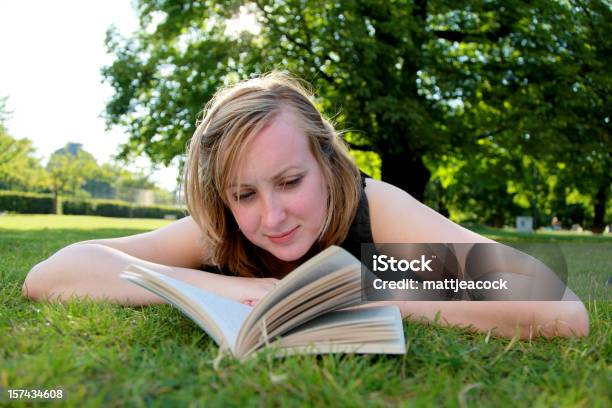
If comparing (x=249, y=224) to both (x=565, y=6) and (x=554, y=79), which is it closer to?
(x=554, y=79)

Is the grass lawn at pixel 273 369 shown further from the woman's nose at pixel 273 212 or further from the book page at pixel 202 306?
the woman's nose at pixel 273 212

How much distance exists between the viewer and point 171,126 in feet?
45.2

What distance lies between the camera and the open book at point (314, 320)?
4.53ft

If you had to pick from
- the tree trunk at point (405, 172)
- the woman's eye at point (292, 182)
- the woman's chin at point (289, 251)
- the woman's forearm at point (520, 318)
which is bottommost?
the woman's forearm at point (520, 318)

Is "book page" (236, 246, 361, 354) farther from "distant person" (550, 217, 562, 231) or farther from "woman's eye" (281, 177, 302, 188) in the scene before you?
"distant person" (550, 217, 562, 231)

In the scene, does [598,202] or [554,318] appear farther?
[598,202]

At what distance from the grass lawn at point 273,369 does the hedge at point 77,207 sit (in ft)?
118

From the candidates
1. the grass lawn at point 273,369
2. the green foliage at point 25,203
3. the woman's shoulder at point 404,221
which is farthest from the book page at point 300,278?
the green foliage at point 25,203

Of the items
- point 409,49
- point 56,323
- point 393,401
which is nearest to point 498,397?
point 393,401

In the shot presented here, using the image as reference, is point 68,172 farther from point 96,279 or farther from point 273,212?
point 273,212

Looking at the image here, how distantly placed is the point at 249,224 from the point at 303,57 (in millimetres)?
11673

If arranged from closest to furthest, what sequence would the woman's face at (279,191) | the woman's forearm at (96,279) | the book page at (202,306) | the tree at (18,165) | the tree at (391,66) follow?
the book page at (202,306), the woman's face at (279,191), the woman's forearm at (96,279), the tree at (391,66), the tree at (18,165)

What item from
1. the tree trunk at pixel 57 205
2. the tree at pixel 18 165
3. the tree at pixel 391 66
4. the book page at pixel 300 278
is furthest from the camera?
the tree trunk at pixel 57 205

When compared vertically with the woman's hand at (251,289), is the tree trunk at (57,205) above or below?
below
